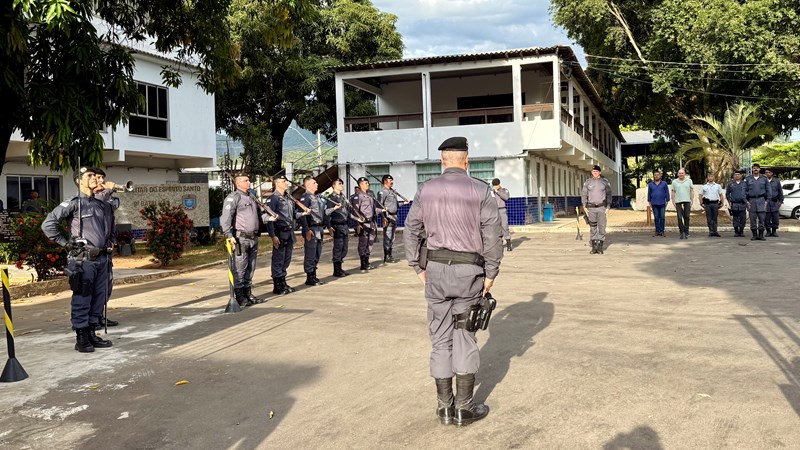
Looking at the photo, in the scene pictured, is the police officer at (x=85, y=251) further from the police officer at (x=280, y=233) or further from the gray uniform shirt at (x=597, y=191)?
the gray uniform shirt at (x=597, y=191)

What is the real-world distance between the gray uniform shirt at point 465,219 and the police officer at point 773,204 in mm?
14914

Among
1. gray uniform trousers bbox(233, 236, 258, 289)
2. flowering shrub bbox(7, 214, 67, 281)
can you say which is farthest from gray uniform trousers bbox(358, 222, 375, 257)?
flowering shrub bbox(7, 214, 67, 281)

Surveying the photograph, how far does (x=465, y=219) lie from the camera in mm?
4598

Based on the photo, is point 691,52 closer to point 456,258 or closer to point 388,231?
point 388,231

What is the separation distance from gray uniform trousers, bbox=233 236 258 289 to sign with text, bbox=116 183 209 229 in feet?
34.2

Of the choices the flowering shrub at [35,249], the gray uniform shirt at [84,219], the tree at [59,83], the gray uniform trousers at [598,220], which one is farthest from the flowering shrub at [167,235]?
the gray uniform trousers at [598,220]

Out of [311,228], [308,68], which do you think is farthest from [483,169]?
[311,228]

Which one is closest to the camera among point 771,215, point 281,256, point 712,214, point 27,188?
point 281,256

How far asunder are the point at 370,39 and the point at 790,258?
80.9ft

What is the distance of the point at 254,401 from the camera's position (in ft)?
16.4

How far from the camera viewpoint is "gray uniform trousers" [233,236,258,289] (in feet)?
30.7

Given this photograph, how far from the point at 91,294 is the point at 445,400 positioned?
4.43 metres

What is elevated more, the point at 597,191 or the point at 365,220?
the point at 597,191

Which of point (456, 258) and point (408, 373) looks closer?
point (456, 258)
